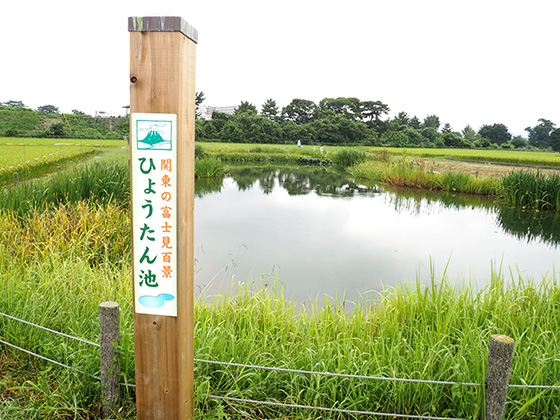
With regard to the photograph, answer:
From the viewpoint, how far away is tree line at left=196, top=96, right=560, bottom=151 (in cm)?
2877

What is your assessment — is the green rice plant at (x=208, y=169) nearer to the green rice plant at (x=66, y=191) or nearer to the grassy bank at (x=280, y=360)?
the green rice plant at (x=66, y=191)

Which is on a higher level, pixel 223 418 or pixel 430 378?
pixel 430 378

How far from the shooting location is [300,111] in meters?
34.8

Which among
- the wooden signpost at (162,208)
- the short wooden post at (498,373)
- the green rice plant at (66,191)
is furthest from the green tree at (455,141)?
the wooden signpost at (162,208)

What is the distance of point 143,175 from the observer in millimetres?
1250

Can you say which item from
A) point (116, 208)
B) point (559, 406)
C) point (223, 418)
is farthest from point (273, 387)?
point (116, 208)

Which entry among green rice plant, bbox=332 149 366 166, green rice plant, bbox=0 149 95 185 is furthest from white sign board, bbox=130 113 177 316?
green rice plant, bbox=332 149 366 166

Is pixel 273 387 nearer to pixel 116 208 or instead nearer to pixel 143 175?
pixel 143 175

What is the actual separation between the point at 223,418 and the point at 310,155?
1971cm

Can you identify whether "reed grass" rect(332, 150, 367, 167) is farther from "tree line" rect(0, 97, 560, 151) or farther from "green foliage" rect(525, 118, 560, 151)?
"green foliage" rect(525, 118, 560, 151)

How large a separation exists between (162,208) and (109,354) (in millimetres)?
630

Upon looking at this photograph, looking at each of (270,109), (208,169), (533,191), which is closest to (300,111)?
(270,109)

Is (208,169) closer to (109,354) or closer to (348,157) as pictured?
(348,157)

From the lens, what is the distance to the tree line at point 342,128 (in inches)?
1133
